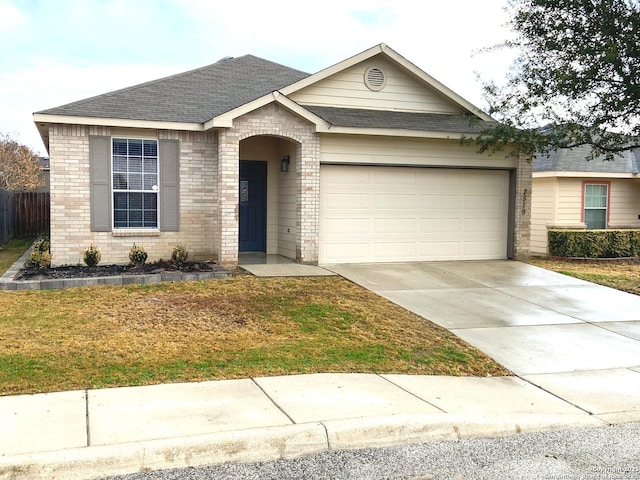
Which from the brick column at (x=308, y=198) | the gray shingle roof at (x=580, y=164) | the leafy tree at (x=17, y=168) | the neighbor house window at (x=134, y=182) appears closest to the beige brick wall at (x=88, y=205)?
the neighbor house window at (x=134, y=182)

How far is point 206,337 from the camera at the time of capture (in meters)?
8.08

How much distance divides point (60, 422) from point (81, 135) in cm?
920

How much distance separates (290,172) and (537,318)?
7003mm

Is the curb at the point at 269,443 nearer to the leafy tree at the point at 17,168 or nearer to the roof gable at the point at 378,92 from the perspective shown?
the roof gable at the point at 378,92

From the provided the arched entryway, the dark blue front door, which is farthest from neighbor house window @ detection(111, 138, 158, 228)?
the dark blue front door

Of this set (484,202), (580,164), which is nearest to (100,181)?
(484,202)

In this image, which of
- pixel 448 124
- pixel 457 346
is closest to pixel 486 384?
pixel 457 346

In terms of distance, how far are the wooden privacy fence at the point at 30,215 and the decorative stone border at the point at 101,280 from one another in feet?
41.3

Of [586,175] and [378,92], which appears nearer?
[378,92]

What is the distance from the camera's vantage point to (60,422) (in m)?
5.09

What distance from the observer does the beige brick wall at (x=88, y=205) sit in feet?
42.4

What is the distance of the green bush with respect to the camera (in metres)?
17.4

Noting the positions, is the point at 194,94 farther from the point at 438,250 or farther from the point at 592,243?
the point at 592,243

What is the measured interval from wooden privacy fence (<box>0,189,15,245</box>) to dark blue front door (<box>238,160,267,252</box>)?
913cm
